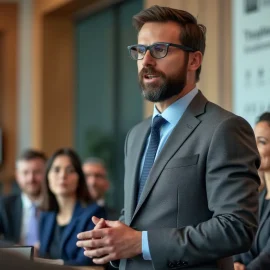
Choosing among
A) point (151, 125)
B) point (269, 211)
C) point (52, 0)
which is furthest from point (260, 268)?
point (52, 0)

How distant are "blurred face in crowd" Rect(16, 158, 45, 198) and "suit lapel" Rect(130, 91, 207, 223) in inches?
155

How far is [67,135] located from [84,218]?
16.0ft

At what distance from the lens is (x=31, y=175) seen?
21.5 feet

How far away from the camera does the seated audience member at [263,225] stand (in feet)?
11.7

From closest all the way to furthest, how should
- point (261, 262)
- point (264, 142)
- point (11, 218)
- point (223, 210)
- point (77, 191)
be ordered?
point (223, 210)
point (261, 262)
point (264, 142)
point (77, 191)
point (11, 218)

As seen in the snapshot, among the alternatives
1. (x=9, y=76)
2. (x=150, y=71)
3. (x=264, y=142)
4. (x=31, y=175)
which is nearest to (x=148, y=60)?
(x=150, y=71)

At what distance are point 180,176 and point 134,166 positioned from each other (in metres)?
0.30

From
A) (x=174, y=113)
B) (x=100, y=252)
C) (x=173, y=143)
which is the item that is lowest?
(x=100, y=252)

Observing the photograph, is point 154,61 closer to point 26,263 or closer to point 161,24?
point 161,24

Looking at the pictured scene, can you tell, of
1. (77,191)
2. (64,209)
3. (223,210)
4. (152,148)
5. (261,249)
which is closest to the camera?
(223,210)

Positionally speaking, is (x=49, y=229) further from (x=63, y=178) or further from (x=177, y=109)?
(x=177, y=109)

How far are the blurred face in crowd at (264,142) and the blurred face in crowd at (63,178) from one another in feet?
5.49

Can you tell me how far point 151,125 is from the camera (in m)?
2.74

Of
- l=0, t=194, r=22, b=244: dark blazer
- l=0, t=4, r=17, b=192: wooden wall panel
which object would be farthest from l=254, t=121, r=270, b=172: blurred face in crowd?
l=0, t=4, r=17, b=192: wooden wall panel
